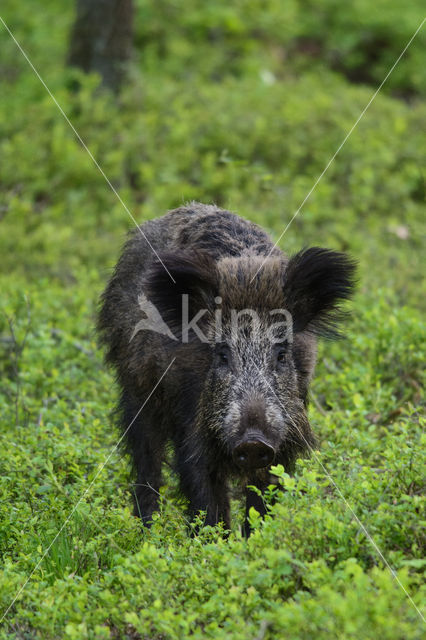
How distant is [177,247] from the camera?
17.3 ft

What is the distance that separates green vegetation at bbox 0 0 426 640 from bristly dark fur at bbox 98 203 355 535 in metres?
0.30

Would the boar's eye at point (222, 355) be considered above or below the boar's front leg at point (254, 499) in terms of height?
above

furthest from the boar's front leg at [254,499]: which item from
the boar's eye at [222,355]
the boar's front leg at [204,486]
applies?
the boar's eye at [222,355]

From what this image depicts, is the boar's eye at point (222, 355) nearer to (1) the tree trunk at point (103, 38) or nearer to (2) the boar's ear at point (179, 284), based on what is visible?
(2) the boar's ear at point (179, 284)

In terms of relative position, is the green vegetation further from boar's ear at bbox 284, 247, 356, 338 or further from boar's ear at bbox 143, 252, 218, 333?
boar's ear at bbox 143, 252, 218, 333

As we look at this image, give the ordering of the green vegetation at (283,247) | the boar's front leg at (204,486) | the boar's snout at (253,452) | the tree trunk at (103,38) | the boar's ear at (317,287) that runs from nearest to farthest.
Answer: the green vegetation at (283,247)
the boar's snout at (253,452)
the boar's front leg at (204,486)
the boar's ear at (317,287)
the tree trunk at (103,38)

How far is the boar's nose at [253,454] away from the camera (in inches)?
165

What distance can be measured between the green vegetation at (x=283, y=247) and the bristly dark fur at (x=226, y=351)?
30cm

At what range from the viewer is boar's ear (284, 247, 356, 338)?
490 cm

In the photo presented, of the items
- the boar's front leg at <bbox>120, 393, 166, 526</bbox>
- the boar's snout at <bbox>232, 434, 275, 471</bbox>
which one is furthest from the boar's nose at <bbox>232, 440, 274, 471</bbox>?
the boar's front leg at <bbox>120, 393, 166, 526</bbox>

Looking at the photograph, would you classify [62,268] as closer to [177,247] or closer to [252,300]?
[177,247]

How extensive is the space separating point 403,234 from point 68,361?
4596 mm

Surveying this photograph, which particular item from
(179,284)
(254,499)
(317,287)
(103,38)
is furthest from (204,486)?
(103,38)

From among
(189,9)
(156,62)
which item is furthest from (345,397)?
(189,9)
